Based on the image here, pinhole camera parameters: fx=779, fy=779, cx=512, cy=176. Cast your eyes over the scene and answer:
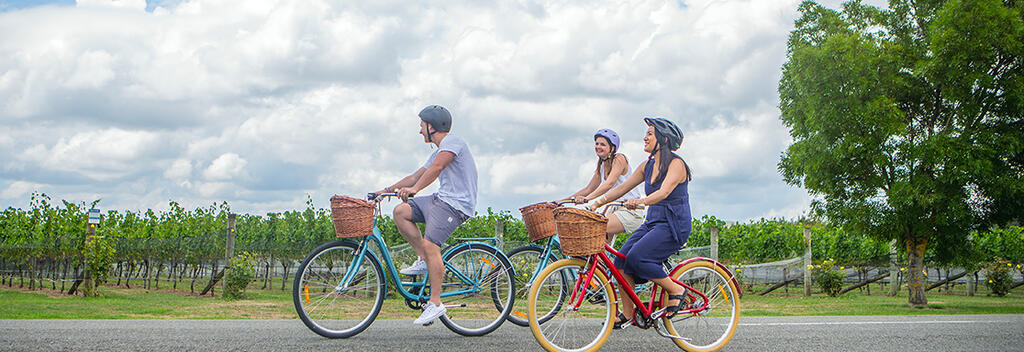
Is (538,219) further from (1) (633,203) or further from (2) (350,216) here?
(2) (350,216)

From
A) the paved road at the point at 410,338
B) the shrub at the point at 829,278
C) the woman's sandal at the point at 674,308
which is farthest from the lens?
the shrub at the point at 829,278

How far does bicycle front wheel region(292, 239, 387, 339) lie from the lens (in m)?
5.80

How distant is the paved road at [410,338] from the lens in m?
5.51

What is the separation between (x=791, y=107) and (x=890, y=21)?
2661mm

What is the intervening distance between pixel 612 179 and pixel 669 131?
1000mm

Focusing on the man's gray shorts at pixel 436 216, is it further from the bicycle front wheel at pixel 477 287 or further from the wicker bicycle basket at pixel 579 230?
the wicker bicycle basket at pixel 579 230

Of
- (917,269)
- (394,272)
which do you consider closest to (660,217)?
(394,272)

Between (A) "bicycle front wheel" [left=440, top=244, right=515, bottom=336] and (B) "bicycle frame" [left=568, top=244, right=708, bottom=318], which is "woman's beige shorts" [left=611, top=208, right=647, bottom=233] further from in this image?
(A) "bicycle front wheel" [left=440, top=244, right=515, bottom=336]

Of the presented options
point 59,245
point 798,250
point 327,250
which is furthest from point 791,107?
point 59,245

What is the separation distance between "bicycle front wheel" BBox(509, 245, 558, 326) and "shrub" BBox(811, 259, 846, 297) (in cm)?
1639

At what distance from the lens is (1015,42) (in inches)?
558

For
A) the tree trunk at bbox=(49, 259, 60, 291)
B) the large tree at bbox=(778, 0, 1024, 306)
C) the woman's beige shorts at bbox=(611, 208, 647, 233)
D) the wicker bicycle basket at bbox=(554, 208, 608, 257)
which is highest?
the large tree at bbox=(778, 0, 1024, 306)

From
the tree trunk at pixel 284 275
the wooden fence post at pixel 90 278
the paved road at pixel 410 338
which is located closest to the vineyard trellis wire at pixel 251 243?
the tree trunk at pixel 284 275

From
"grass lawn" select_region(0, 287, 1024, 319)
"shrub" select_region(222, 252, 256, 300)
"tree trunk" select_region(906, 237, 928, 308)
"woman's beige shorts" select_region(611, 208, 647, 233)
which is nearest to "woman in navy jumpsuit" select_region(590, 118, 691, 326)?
"woman's beige shorts" select_region(611, 208, 647, 233)
